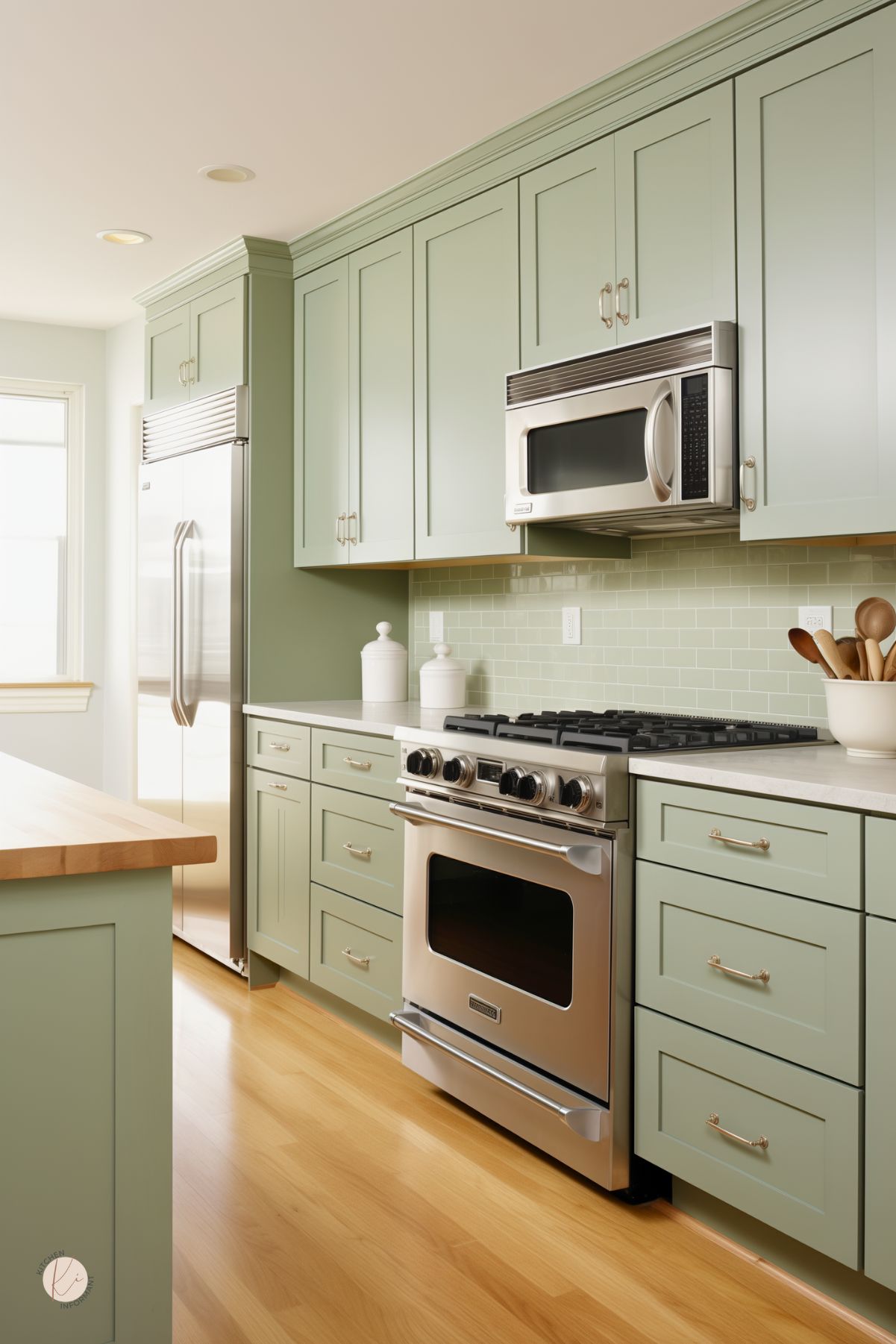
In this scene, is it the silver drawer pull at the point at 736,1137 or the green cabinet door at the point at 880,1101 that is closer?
the green cabinet door at the point at 880,1101

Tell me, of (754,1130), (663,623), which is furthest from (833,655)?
(754,1130)

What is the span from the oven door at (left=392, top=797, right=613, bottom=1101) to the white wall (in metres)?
3.09

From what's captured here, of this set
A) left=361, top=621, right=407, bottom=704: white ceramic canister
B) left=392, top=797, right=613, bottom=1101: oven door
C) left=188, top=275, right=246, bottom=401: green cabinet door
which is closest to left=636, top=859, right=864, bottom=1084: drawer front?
left=392, top=797, right=613, bottom=1101: oven door

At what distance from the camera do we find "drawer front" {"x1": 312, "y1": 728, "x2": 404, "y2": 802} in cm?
331

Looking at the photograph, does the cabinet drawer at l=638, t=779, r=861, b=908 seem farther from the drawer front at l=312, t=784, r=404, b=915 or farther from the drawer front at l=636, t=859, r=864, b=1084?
the drawer front at l=312, t=784, r=404, b=915

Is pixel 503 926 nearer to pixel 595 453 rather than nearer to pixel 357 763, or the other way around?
pixel 357 763

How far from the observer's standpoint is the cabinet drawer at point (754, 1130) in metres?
2.03

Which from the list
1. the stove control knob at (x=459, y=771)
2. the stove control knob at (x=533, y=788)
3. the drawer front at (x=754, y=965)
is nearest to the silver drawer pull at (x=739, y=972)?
the drawer front at (x=754, y=965)

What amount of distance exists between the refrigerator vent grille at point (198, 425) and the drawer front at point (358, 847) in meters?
1.36

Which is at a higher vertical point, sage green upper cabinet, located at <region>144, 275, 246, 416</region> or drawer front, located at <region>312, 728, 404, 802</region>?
sage green upper cabinet, located at <region>144, 275, 246, 416</region>

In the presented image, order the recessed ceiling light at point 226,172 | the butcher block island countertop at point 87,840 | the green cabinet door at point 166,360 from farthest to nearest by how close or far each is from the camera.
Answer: the green cabinet door at point 166,360 → the recessed ceiling light at point 226,172 → the butcher block island countertop at point 87,840

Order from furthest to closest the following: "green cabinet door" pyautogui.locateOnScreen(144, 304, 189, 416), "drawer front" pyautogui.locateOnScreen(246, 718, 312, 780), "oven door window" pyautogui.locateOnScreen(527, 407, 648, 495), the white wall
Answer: the white wall, "green cabinet door" pyautogui.locateOnScreen(144, 304, 189, 416), "drawer front" pyautogui.locateOnScreen(246, 718, 312, 780), "oven door window" pyautogui.locateOnScreen(527, 407, 648, 495)

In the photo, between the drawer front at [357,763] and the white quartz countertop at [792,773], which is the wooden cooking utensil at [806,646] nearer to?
the white quartz countertop at [792,773]

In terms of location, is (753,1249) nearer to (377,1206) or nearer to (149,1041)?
(377,1206)
